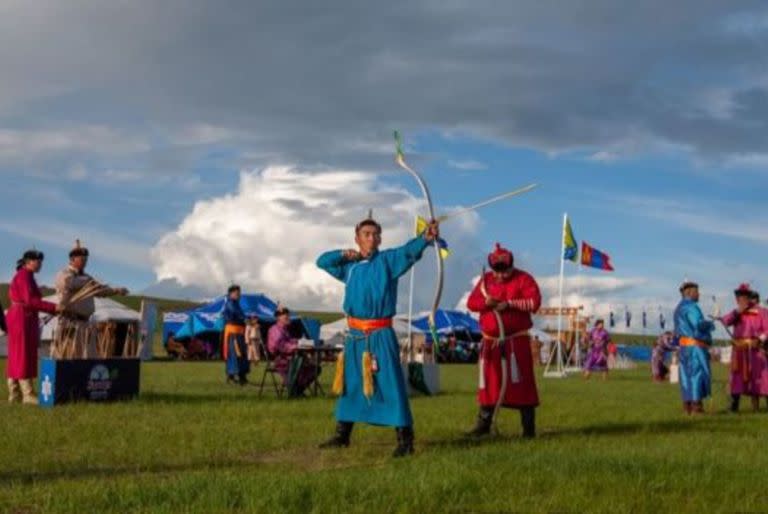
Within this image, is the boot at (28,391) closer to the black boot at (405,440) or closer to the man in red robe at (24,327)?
the man in red robe at (24,327)

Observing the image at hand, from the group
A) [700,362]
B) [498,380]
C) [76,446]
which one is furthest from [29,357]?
[700,362]

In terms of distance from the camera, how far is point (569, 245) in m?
29.9

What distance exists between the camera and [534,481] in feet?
20.8

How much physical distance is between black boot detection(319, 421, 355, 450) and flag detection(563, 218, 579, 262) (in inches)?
849

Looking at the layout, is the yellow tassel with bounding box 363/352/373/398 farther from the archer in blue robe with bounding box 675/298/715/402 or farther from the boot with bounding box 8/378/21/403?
the boot with bounding box 8/378/21/403

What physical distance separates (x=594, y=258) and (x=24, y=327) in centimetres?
2164

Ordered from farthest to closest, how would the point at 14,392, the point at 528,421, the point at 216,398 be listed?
the point at 216,398, the point at 14,392, the point at 528,421

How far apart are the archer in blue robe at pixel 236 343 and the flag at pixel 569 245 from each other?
12.7 meters

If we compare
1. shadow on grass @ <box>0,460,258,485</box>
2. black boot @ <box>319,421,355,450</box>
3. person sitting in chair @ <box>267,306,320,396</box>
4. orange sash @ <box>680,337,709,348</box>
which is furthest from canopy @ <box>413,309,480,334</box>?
shadow on grass @ <box>0,460,258,485</box>

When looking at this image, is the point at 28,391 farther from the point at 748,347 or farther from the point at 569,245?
Result: the point at 569,245

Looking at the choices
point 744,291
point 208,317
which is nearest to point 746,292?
point 744,291

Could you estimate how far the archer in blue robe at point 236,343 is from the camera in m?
19.2

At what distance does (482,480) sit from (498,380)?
337 centimetres

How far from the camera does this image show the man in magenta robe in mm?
14602
